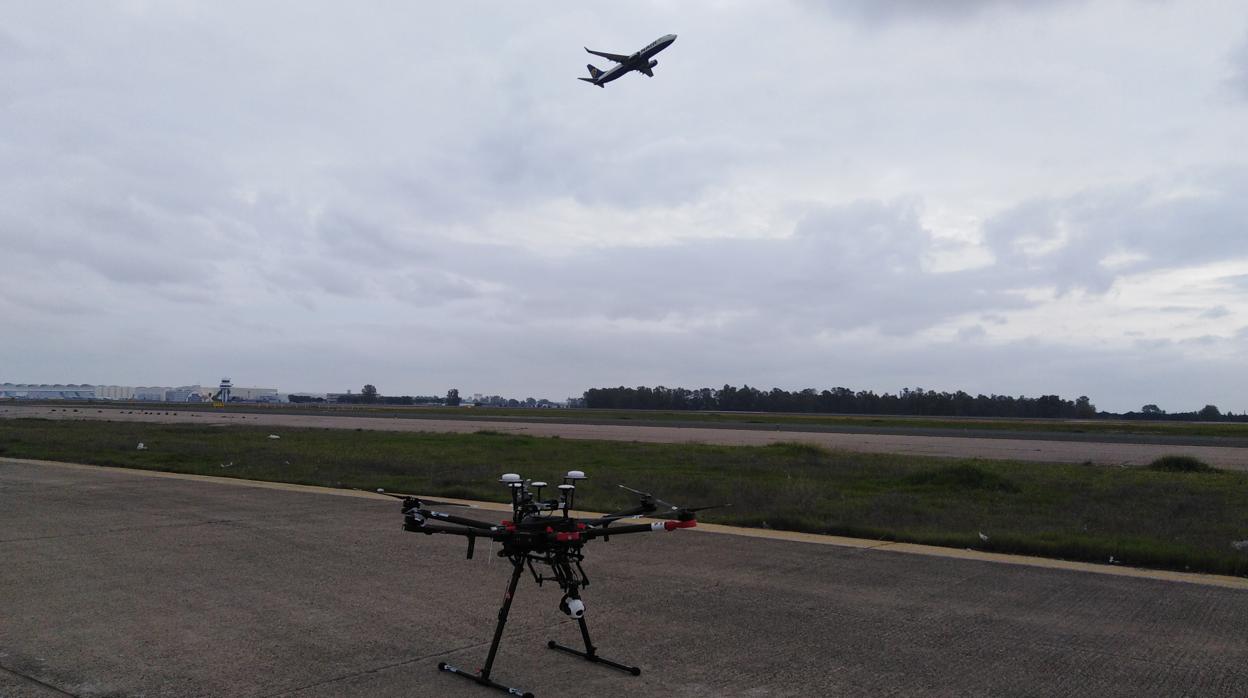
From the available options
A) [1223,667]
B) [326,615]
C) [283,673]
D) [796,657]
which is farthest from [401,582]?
[1223,667]

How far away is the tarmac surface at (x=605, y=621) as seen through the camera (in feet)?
20.2

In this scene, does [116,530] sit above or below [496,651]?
below

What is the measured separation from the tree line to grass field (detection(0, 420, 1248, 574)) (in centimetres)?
12108

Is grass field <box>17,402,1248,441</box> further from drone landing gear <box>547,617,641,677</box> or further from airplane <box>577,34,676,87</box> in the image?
drone landing gear <box>547,617,641,677</box>

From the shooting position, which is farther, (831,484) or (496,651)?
(831,484)

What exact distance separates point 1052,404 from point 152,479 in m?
161

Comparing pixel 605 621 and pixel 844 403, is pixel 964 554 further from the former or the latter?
pixel 844 403

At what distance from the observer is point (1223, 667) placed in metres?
6.47

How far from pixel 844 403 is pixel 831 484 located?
509 feet

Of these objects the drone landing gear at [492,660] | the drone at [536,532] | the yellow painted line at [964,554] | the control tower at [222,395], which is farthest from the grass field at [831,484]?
the control tower at [222,395]

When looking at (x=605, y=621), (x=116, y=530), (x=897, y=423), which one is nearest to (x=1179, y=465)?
(x=605, y=621)

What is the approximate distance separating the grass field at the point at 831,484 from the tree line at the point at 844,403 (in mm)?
121080

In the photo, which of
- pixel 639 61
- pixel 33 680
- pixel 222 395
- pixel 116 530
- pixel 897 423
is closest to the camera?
pixel 33 680

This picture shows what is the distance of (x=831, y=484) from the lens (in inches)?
834
